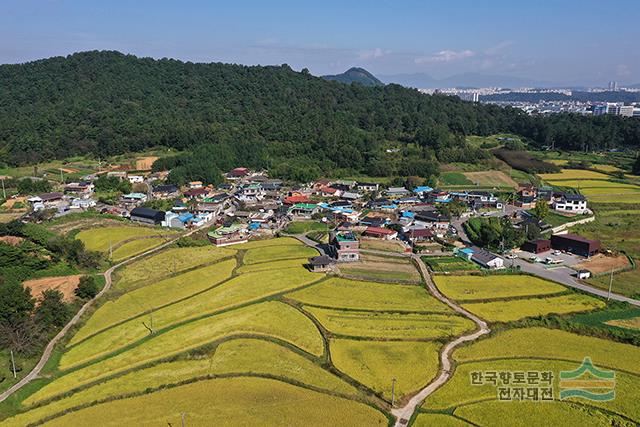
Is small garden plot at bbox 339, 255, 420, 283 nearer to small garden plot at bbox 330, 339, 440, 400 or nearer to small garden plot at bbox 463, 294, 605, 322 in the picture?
small garden plot at bbox 463, 294, 605, 322

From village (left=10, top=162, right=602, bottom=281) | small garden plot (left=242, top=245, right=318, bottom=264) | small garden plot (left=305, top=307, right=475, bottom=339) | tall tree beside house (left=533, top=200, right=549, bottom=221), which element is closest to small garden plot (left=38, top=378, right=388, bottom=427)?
small garden plot (left=305, top=307, right=475, bottom=339)

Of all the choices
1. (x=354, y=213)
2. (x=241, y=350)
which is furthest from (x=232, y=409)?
(x=354, y=213)

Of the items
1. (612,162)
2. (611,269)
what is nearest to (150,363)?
(611,269)

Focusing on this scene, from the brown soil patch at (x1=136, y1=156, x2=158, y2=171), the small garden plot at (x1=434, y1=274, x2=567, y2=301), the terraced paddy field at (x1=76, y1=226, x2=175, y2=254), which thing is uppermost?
the brown soil patch at (x1=136, y1=156, x2=158, y2=171)

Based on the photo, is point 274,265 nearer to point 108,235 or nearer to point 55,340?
point 55,340

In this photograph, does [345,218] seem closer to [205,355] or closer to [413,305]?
[413,305]

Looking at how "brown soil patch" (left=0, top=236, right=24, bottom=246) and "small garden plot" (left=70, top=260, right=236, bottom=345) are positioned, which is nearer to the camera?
"small garden plot" (left=70, top=260, right=236, bottom=345)

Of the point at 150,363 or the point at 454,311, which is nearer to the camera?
the point at 150,363
